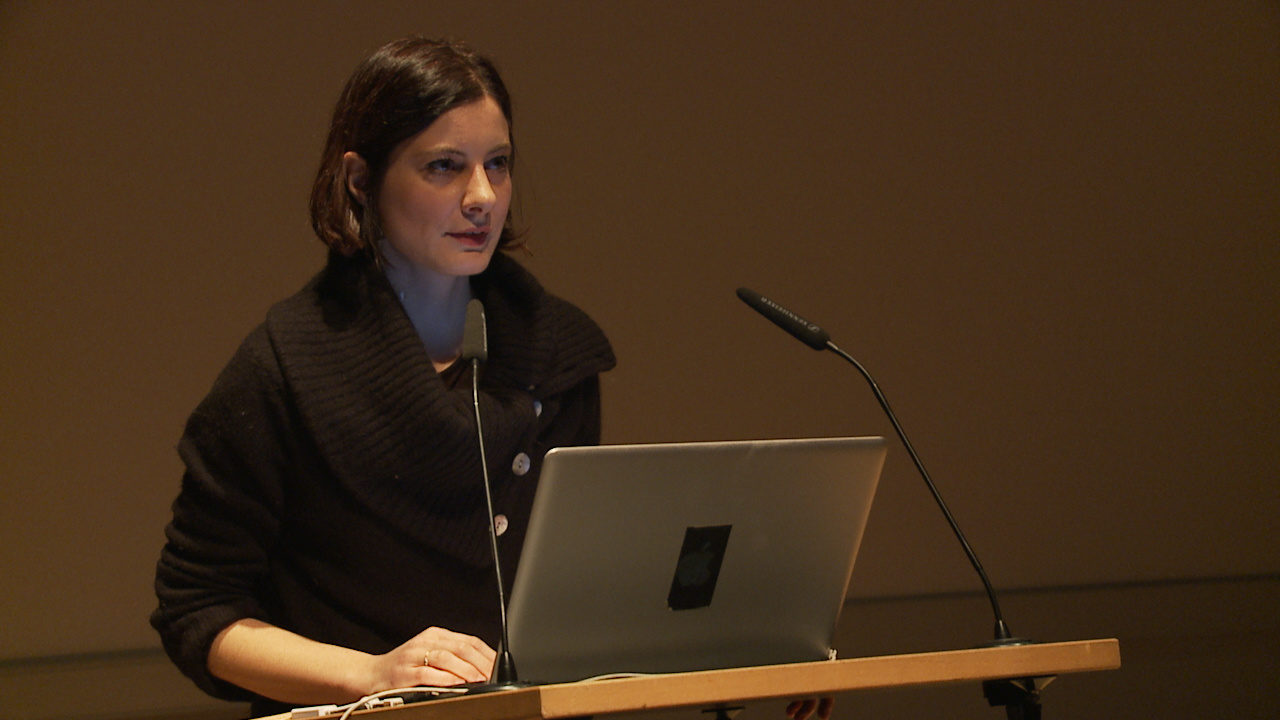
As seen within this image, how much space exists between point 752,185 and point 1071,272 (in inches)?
52.3

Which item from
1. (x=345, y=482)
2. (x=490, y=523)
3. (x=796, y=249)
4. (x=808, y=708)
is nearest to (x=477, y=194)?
(x=345, y=482)

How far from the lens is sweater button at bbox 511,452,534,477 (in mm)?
1506

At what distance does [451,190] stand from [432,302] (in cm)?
18

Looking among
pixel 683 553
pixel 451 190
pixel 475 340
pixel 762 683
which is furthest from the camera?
pixel 451 190

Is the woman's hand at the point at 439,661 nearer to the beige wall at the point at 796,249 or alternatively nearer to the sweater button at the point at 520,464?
the sweater button at the point at 520,464

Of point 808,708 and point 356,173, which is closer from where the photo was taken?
point 808,708

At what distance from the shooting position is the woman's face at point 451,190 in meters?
1.45

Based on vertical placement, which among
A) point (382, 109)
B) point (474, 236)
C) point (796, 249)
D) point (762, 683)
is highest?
point (382, 109)

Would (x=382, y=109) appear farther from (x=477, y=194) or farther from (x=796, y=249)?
(x=796, y=249)

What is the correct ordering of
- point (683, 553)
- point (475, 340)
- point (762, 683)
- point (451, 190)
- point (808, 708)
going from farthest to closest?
point (451, 190)
point (808, 708)
point (475, 340)
point (683, 553)
point (762, 683)

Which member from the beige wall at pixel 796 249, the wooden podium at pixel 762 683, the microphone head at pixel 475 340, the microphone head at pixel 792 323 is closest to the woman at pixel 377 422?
the microphone head at pixel 475 340

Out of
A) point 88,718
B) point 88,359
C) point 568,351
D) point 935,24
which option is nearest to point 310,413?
point 568,351

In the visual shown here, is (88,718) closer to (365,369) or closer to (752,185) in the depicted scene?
(365,369)

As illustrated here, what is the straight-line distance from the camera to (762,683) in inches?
33.4
